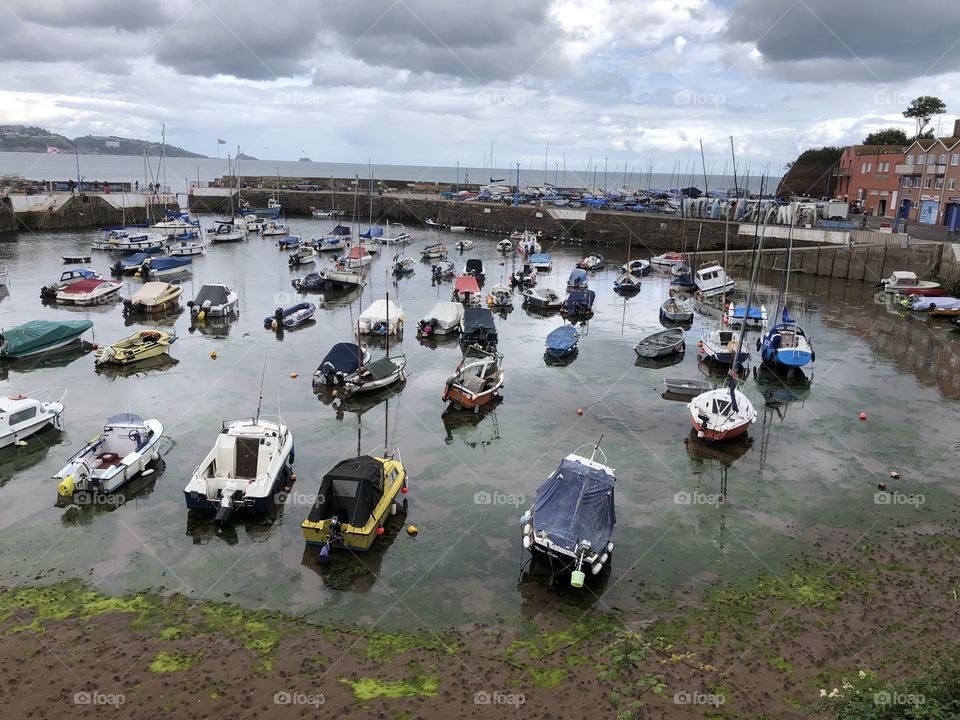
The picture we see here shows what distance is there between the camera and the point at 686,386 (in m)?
29.1

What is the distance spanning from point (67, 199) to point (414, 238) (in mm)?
43401

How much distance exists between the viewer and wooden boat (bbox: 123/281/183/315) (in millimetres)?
42250

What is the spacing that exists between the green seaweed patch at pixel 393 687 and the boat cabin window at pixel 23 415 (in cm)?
1663

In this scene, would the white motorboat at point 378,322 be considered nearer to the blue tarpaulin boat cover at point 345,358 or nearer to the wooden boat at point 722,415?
the blue tarpaulin boat cover at point 345,358

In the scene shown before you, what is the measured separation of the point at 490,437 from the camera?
24422 millimetres

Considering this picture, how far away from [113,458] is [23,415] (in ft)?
15.0

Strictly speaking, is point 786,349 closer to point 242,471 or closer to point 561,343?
point 561,343

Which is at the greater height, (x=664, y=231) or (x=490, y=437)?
(x=664, y=231)

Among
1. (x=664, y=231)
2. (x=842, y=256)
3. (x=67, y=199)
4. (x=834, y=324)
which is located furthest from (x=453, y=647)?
(x=67, y=199)

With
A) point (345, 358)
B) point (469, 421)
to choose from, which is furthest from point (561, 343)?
point (345, 358)

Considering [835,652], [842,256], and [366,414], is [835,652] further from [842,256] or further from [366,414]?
[842,256]

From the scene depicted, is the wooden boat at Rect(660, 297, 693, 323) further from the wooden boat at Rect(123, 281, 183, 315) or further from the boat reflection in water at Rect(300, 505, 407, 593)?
the wooden boat at Rect(123, 281, 183, 315)

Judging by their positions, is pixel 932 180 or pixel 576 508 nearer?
pixel 576 508

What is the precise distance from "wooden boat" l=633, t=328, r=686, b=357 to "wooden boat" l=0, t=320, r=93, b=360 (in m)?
28.6
